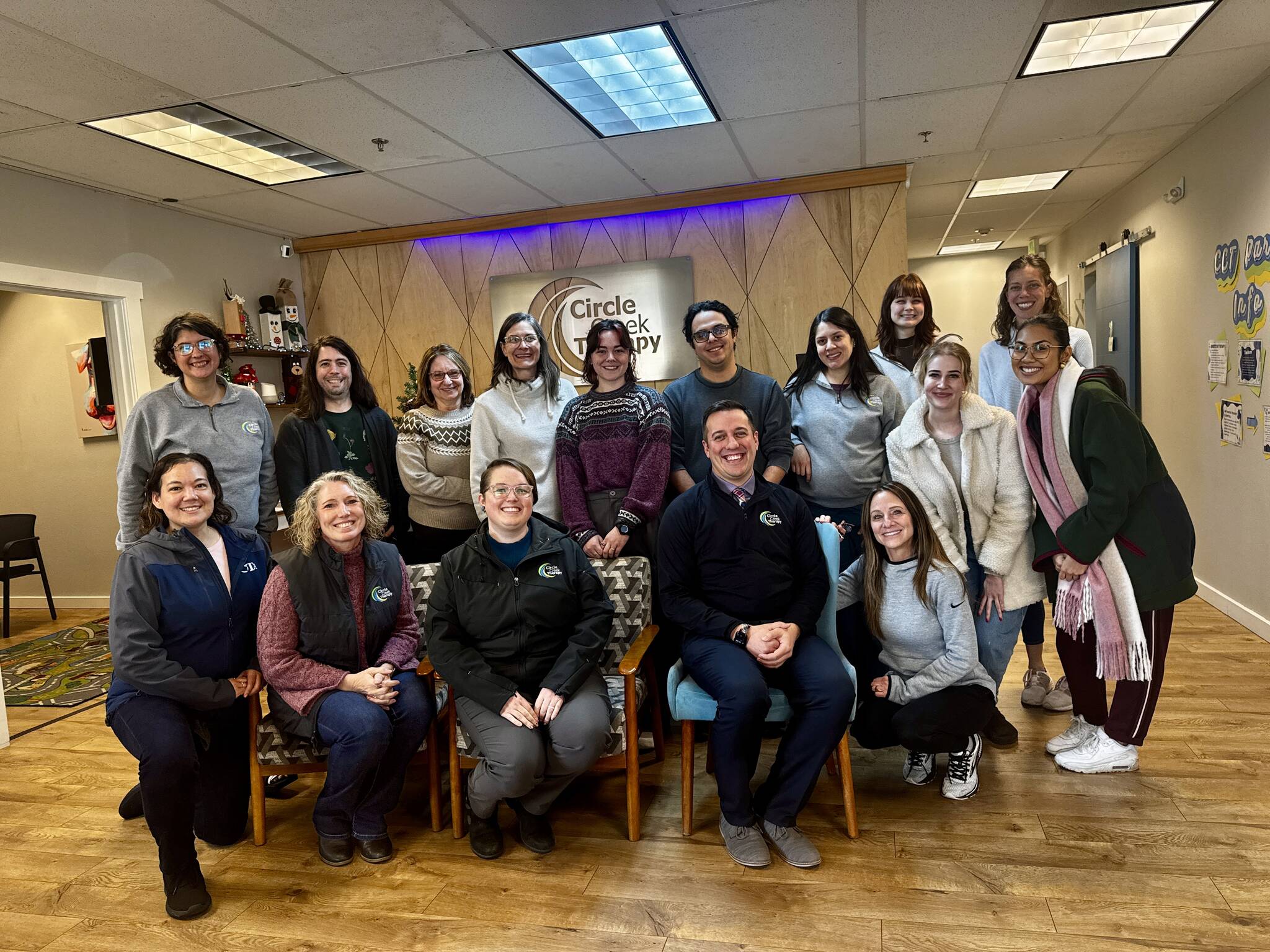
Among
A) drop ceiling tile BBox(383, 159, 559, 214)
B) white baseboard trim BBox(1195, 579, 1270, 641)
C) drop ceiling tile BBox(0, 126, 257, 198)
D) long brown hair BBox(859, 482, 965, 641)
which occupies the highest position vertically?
drop ceiling tile BBox(0, 126, 257, 198)

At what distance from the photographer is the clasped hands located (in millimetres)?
2521

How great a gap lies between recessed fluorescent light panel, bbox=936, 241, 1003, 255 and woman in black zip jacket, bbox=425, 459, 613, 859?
8.20 metres

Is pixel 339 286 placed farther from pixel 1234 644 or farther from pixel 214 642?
pixel 1234 644

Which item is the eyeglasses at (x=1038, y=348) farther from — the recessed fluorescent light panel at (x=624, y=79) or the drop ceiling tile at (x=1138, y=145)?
the drop ceiling tile at (x=1138, y=145)

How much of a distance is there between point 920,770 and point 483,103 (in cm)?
348

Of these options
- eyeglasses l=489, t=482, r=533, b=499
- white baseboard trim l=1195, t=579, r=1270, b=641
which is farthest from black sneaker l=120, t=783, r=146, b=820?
white baseboard trim l=1195, t=579, r=1270, b=641

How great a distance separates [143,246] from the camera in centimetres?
539

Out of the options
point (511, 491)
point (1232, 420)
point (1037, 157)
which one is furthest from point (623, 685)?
point (1037, 157)

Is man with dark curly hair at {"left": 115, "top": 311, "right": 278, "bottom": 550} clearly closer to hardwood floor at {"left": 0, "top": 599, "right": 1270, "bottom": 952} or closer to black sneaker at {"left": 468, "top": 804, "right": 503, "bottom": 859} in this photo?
hardwood floor at {"left": 0, "top": 599, "right": 1270, "bottom": 952}

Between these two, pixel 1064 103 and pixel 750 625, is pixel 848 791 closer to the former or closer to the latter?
pixel 750 625

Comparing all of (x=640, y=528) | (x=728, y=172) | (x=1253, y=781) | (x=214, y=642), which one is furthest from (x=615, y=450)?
(x=728, y=172)

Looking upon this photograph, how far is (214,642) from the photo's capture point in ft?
8.46

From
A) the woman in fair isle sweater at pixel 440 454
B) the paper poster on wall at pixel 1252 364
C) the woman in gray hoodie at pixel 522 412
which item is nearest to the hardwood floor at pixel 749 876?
the woman in fair isle sweater at pixel 440 454

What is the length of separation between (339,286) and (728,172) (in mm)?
3332
